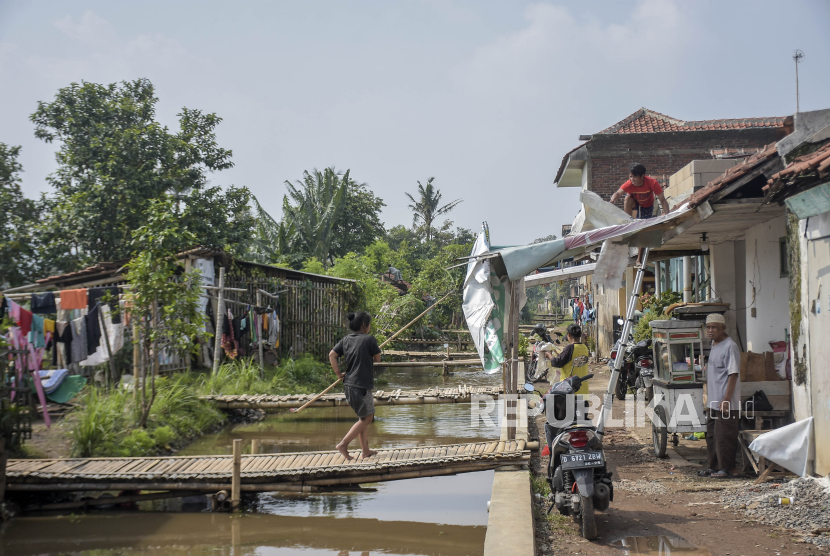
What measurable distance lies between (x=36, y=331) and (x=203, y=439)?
3020mm

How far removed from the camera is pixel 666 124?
20.0m

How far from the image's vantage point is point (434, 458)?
21.5ft

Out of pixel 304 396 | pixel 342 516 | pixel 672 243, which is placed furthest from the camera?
pixel 304 396

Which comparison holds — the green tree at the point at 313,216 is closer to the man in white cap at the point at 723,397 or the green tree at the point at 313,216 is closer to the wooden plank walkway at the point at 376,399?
the wooden plank walkway at the point at 376,399

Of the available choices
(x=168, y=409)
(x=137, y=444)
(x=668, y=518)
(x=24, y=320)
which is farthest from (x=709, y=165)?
(x=24, y=320)

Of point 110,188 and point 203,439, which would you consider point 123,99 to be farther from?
point 203,439

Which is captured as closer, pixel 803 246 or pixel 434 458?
pixel 803 246

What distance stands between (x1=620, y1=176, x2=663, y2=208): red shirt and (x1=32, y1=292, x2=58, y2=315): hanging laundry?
847 cm

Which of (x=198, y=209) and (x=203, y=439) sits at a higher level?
(x=198, y=209)

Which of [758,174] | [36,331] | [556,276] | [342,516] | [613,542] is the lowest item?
[342,516]

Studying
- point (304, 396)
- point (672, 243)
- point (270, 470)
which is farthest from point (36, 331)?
point (672, 243)

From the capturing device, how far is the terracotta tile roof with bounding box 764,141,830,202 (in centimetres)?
469

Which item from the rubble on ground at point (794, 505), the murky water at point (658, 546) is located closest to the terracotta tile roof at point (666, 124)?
the rubble on ground at point (794, 505)

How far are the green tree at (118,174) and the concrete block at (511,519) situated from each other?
35.7ft
